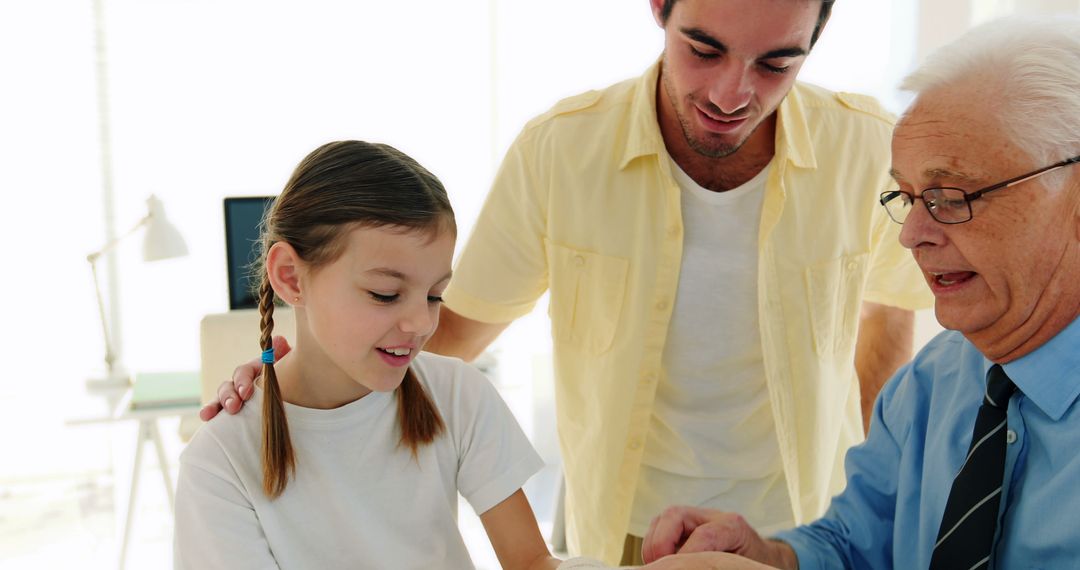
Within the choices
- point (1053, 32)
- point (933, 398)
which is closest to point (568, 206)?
point (933, 398)

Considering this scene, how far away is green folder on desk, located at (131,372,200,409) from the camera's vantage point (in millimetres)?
3250

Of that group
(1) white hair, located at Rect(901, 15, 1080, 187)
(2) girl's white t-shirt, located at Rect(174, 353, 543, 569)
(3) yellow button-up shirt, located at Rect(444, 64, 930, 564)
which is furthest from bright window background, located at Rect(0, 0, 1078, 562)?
(1) white hair, located at Rect(901, 15, 1080, 187)

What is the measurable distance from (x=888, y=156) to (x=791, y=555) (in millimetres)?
758

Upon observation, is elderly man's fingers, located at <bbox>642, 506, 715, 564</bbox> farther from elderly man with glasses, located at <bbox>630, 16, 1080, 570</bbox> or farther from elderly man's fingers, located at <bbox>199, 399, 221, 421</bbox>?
elderly man's fingers, located at <bbox>199, 399, 221, 421</bbox>

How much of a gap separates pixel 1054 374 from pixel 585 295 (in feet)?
2.62

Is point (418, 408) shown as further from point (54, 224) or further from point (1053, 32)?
point (54, 224)

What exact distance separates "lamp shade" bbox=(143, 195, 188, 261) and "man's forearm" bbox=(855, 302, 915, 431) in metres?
2.55

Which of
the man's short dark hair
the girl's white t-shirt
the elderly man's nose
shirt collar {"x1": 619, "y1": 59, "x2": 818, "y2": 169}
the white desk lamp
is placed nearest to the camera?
the elderly man's nose

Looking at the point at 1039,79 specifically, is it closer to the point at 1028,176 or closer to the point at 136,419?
the point at 1028,176

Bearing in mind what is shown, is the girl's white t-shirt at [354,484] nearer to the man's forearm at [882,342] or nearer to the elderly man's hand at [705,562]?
the elderly man's hand at [705,562]

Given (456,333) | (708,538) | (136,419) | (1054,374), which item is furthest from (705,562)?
(136,419)

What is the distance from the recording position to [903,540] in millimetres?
1296

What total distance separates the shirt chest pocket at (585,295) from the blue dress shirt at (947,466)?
481mm

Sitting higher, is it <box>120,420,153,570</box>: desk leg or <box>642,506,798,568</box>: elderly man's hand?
<box>642,506,798,568</box>: elderly man's hand
